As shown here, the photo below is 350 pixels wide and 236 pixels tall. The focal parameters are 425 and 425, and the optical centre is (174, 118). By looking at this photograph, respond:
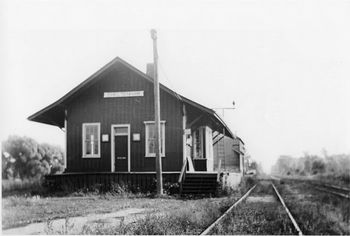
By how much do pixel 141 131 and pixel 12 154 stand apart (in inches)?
239

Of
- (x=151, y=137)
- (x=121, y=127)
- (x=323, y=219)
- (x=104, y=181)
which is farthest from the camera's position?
(x=121, y=127)

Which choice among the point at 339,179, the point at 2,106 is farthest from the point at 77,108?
the point at 339,179

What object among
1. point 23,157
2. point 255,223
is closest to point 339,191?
point 255,223

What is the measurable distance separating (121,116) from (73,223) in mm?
8391

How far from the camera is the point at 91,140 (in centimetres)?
1588

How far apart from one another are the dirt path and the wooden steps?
4.66 metres

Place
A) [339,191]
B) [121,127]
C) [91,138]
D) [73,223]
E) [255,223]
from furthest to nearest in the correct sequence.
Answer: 1. [339,191]
2. [91,138]
3. [121,127]
4. [255,223]
5. [73,223]

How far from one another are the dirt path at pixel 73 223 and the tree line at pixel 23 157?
1.78 meters

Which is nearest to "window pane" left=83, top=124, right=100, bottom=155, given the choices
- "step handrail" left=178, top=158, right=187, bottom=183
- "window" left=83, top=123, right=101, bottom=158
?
"window" left=83, top=123, right=101, bottom=158

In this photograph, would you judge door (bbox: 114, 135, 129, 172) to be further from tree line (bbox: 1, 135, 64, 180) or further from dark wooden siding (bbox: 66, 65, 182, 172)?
tree line (bbox: 1, 135, 64, 180)

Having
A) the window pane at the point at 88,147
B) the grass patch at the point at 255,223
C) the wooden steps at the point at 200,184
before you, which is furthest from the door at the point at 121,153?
the grass patch at the point at 255,223

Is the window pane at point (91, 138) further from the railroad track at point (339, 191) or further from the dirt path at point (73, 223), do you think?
the railroad track at point (339, 191)

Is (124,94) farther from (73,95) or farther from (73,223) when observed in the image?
(73,223)

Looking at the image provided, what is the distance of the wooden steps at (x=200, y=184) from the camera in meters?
14.3
